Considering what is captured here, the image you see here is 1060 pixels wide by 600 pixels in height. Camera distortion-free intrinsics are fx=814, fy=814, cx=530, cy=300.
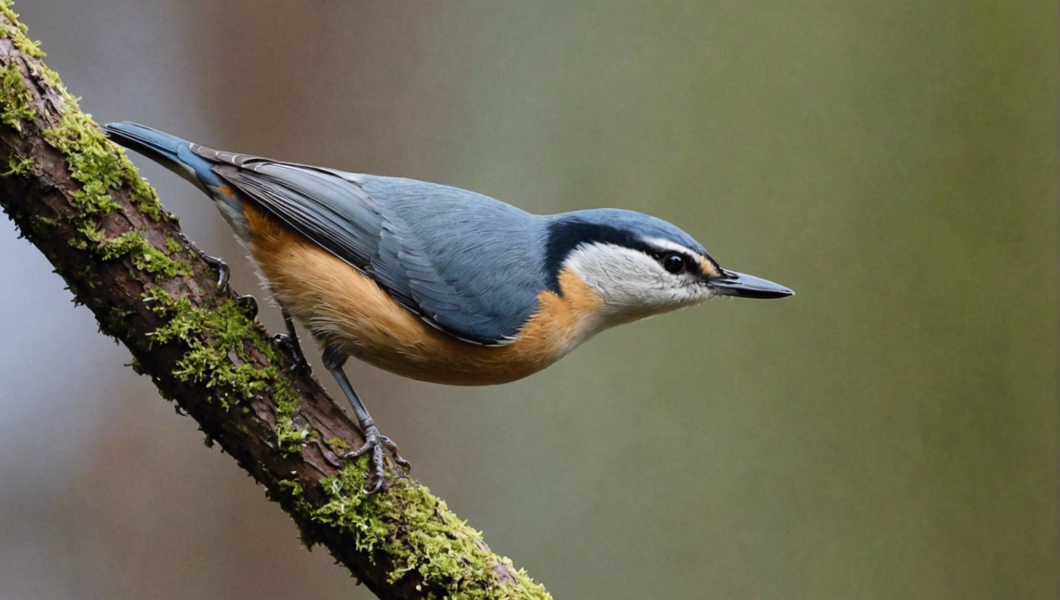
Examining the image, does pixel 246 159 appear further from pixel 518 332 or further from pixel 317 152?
pixel 317 152

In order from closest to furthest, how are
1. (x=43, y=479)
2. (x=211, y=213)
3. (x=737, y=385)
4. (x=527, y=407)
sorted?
(x=43, y=479)
(x=211, y=213)
(x=527, y=407)
(x=737, y=385)

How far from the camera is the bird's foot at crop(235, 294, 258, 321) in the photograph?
1.67m

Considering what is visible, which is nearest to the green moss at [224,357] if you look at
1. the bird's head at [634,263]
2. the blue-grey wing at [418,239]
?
the blue-grey wing at [418,239]

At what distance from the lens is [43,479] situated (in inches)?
109

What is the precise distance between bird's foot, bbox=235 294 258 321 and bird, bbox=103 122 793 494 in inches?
3.6

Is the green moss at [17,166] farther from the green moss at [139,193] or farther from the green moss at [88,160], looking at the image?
the green moss at [139,193]

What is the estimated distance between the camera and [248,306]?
1682 millimetres

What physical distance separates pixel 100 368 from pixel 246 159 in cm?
149

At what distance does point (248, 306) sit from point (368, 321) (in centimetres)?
26

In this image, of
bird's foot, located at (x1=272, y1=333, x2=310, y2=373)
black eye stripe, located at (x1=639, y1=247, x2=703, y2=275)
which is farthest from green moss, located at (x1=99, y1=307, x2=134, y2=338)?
black eye stripe, located at (x1=639, y1=247, x2=703, y2=275)

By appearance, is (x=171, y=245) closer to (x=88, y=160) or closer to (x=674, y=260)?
(x=88, y=160)

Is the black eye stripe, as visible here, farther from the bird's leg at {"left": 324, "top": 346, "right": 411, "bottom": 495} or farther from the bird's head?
the bird's leg at {"left": 324, "top": 346, "right": 411, "bottom": 495}

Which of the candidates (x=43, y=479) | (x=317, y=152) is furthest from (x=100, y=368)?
(x=317, y=152)

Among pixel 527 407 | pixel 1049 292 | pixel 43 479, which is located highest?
pixel 1049 292
